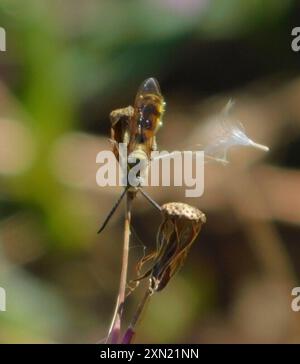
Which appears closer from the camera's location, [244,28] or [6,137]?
[6,137]

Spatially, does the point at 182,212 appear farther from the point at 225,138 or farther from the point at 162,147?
the point at 162,147

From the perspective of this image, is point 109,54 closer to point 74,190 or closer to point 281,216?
point 74,190

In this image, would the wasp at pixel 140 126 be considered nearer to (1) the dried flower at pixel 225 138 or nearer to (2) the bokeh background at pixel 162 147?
(1) the dried flower at pixel 225 138

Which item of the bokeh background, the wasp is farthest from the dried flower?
the bokeh background

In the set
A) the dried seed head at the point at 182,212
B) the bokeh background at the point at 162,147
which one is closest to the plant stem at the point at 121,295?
the dried seed head at the point at 182,212

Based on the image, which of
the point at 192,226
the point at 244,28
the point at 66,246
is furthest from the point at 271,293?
the point at 192,226

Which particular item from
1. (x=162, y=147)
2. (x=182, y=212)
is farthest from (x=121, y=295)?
(x=162, y=147)

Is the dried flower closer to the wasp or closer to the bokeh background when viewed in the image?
the wasp
